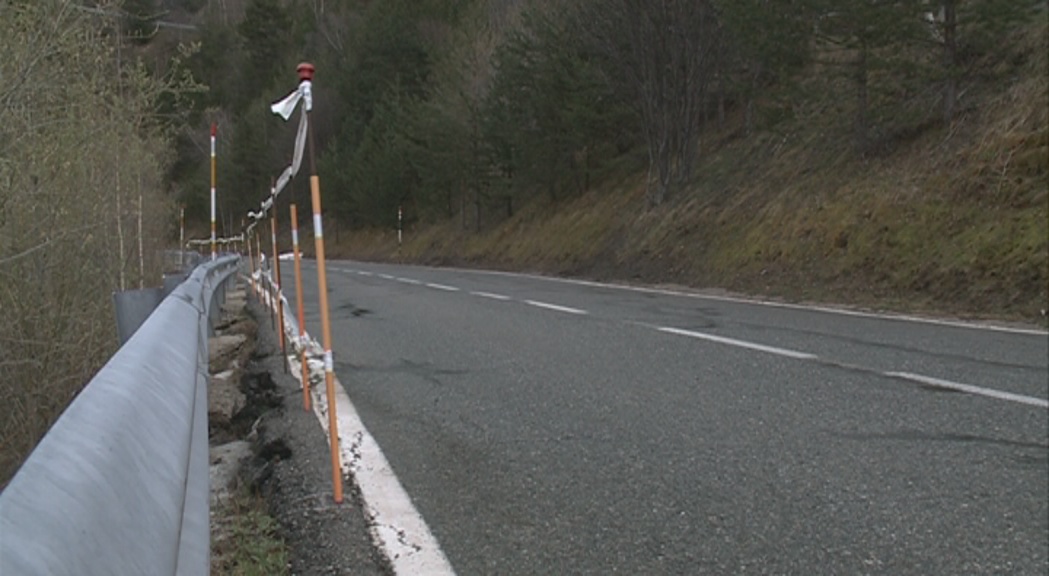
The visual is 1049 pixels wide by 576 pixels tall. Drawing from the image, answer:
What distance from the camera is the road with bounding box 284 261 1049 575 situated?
3031 millimetres

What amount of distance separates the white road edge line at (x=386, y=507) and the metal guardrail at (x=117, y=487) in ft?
2.69

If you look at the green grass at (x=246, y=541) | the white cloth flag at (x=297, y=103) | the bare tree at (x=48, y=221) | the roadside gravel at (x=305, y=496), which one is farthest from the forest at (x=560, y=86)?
the green grass at (x=246, y=541)

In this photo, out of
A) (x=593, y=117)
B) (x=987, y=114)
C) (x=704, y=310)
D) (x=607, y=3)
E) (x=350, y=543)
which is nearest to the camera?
(x=350, y=543)

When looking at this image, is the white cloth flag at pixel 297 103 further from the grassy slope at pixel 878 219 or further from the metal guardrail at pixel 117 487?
the grassy slope at pixel 878 219

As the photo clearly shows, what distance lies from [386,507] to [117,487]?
7.07ft

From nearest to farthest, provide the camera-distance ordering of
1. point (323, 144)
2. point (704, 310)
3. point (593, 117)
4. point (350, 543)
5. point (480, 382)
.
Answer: point (350, 543) → point (480, 382) → point (704, 310) → point (593, 117) → point (323, 144)

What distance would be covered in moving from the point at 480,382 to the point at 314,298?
31.1 ft

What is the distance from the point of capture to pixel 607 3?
19.4m

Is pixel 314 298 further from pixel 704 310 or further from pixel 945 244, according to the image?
pixel 945 244

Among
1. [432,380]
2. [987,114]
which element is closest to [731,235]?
[987,114]

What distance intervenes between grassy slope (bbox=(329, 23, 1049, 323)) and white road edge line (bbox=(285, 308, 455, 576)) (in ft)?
24.7

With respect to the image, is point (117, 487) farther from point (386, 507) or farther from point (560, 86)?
point (560, 86)

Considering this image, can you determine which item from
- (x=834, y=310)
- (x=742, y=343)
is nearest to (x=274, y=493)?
(x=742, y=343)

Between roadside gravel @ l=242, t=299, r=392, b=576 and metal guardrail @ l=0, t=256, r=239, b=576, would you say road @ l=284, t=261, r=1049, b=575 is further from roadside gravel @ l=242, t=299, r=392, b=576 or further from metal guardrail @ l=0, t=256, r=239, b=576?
metal guardrail @ l=0, t=256, r=239, b=576
